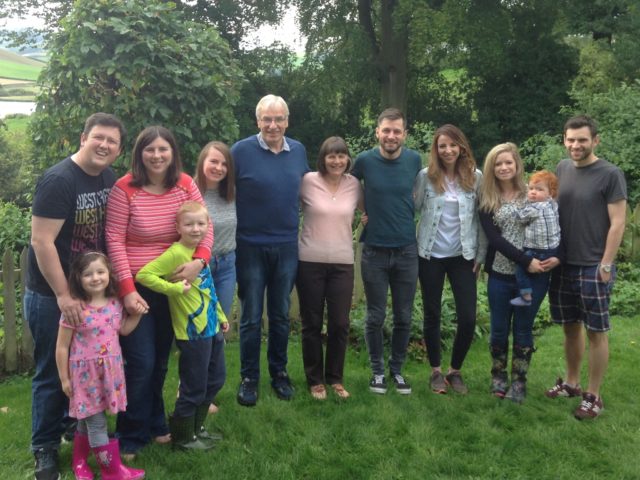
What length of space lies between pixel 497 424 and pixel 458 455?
1.71ft

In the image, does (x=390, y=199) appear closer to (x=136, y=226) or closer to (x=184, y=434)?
(x=136, y=226)

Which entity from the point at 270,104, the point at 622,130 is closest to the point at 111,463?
the point at 270,104

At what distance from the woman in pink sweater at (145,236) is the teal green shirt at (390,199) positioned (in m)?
1.25

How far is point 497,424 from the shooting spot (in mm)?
3783

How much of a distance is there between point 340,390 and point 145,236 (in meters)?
1.96

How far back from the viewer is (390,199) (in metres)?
3.89

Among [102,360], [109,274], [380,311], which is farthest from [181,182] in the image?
[380,311]

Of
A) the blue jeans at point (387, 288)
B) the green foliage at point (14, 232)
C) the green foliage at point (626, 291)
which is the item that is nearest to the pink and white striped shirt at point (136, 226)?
the blue jeans at point (387, 288)

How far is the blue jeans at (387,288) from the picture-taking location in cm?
397

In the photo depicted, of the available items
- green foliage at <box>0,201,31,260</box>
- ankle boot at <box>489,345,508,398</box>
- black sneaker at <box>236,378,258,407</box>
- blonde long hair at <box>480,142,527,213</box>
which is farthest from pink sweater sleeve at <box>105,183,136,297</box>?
green foliage at <box>0,201,31,260</box>

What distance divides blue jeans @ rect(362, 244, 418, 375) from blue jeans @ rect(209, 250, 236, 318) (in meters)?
0.96

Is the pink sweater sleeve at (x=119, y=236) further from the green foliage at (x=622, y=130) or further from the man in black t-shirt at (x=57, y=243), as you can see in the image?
the green foliage at (x=622, y=130)

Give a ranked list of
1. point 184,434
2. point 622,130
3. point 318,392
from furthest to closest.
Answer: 1. point 622,130
2. point 318,392
3. point 184,434

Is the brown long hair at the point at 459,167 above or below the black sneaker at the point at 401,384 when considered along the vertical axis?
above
